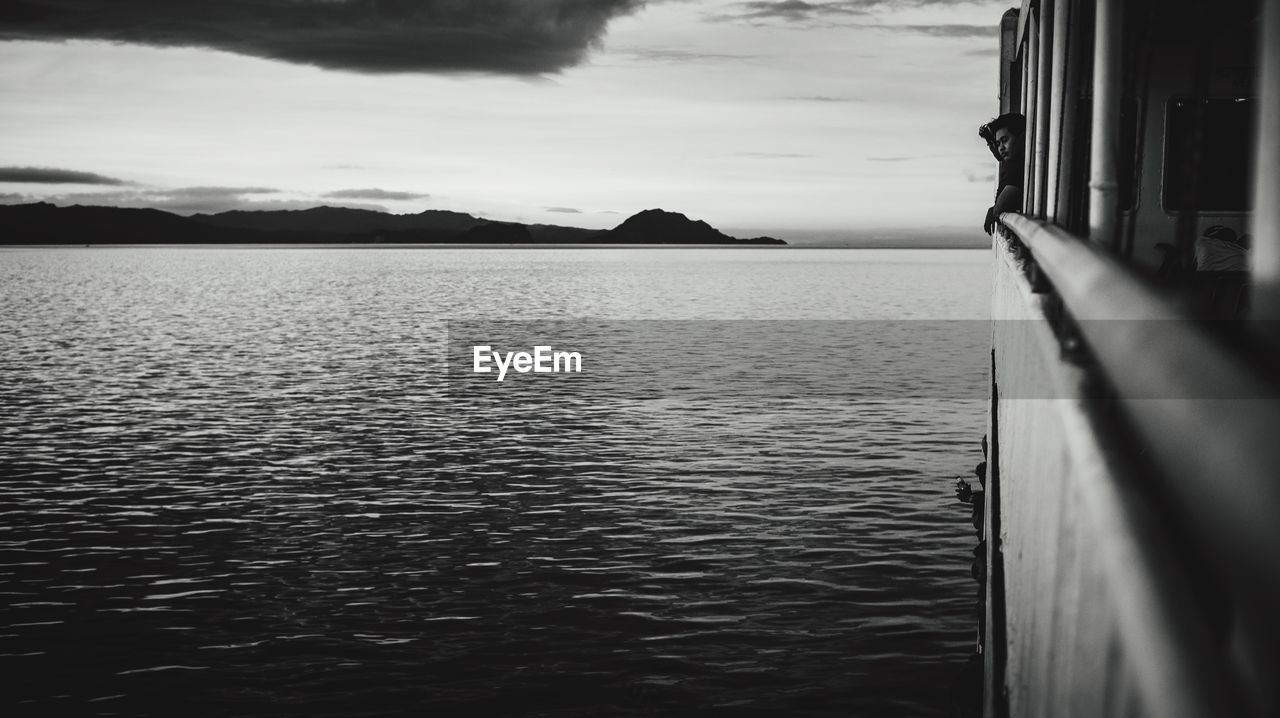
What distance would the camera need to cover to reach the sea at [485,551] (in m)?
11.7

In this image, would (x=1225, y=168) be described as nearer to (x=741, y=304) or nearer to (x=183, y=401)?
(x=183, y=401)

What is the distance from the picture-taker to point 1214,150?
1215cm

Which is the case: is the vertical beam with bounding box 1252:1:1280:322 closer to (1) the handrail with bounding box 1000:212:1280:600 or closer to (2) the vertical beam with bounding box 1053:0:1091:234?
(1) the handrail with bounding box 1000:212:1280:600

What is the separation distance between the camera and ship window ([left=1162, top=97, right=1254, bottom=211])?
1177cm

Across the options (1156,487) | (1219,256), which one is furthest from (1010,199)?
(1156,487)

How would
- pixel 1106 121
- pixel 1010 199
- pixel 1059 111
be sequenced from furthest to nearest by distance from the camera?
pixel 1010 199
pixel 1059 111
pixel 1106 121

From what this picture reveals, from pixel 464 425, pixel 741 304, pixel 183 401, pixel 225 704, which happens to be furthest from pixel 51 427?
pixel 741 304

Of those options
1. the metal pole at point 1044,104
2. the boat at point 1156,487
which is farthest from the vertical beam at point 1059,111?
the boat at point 1156,487

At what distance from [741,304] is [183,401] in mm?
67257

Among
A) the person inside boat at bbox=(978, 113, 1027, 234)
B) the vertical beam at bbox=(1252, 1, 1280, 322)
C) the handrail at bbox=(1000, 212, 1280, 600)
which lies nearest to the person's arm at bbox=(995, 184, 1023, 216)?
the person inside boat at bbox=(978, 113, 1027, 234)

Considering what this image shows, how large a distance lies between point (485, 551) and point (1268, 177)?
50.6 feet

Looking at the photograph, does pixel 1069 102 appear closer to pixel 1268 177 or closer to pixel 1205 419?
pixel 1268 177

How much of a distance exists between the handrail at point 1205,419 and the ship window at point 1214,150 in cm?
1173

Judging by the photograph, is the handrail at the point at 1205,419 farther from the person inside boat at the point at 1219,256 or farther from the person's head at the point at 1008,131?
the person's head at the point at 1008,131
